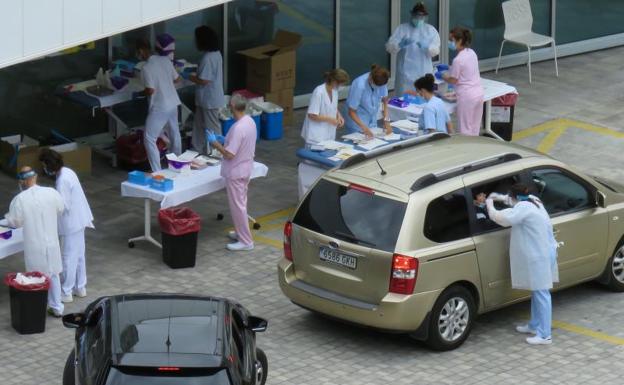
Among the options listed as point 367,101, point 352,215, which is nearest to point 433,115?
point 367,101

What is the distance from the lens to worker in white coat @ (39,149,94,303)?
14.2 m

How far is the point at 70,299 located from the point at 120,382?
4.62m

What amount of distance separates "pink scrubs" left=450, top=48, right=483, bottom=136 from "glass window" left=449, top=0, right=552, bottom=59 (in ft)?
15.6

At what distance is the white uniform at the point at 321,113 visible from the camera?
17.5m

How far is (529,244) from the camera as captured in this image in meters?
13.7

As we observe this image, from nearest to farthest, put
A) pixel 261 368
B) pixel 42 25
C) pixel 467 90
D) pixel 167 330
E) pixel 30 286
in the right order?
pixel 167 330
pixel 261 368
pixel 30 286
pixel 42 25
pixel 467 90

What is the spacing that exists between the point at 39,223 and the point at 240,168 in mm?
2924

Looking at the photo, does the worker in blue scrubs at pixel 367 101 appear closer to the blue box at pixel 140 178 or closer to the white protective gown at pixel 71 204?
the blue box at pixel 140 178

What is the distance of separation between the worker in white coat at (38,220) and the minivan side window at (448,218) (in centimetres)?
369

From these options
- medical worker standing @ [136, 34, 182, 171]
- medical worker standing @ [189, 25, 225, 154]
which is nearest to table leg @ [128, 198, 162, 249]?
medical worker standing @ [136, 34, 182, 171]

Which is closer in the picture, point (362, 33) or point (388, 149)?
point (388, 149)

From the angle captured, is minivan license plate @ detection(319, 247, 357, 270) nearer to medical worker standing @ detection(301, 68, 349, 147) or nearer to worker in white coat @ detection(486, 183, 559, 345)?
worker in white coat @ detection(486, 183, 559, 345)

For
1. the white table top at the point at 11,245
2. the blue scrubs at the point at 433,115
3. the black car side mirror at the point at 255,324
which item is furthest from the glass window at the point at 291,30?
the black car side mirror at the point at 255,324

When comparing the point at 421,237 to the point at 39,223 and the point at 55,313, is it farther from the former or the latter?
the point at 55,313
